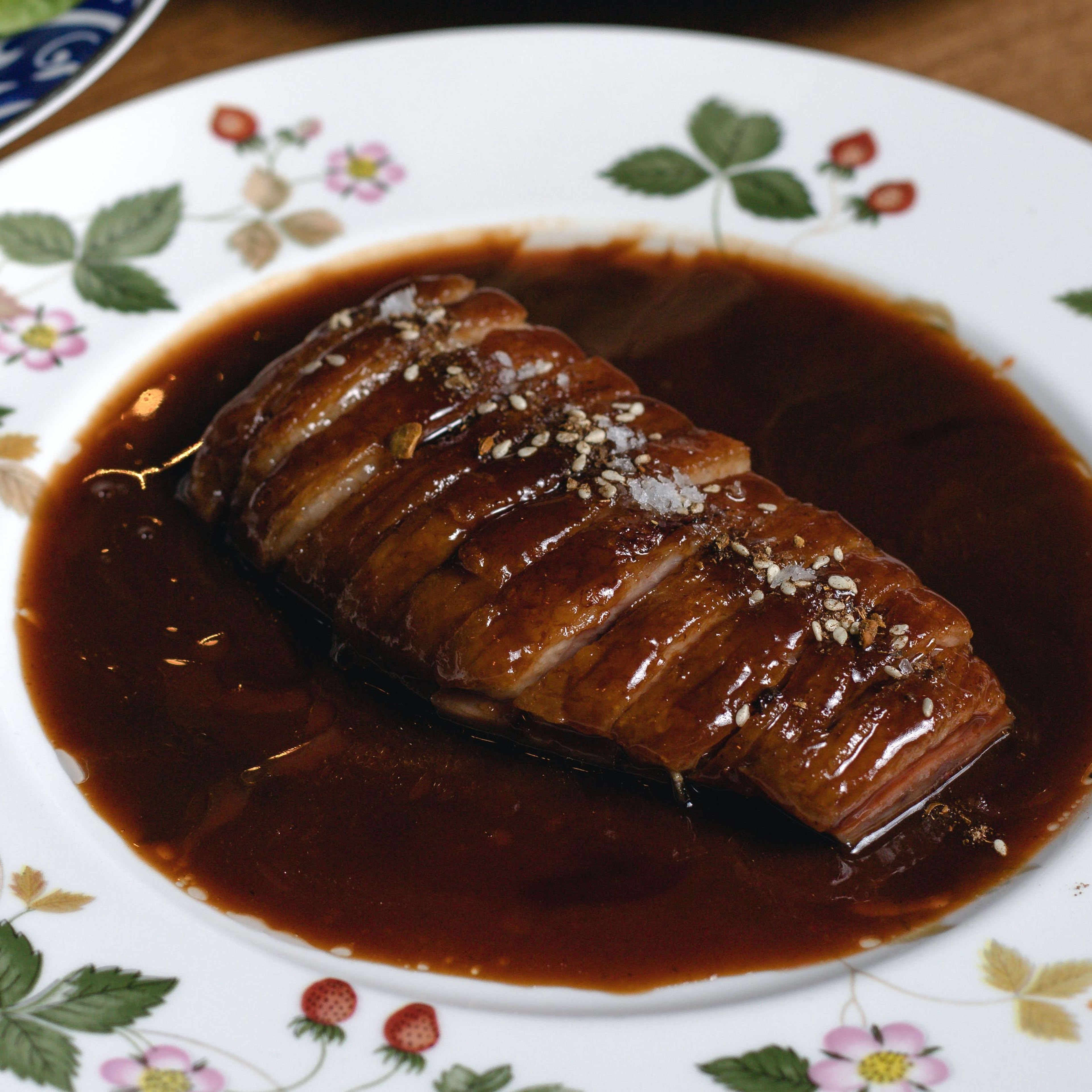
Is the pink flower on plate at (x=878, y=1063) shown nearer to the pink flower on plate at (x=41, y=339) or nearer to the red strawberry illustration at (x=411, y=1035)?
the red strawberry illustration at (x=411, y=1035)

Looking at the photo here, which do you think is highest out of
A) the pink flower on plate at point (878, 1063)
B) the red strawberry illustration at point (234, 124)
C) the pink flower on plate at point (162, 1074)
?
the red strawberry illustration at point (234, 124)

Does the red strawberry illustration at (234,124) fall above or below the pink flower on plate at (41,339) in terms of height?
above

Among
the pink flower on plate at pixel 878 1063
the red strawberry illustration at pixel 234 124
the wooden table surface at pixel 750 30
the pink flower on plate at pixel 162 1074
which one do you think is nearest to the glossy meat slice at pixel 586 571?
the pink flower on plate at pixel 878 1063

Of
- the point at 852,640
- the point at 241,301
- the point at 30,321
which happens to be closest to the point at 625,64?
the point at 241,301

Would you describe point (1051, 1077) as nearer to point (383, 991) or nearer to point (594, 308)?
point (383, 991)

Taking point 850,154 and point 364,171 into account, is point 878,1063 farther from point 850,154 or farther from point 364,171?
point 364,171

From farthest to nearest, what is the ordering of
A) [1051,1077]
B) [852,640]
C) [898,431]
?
[898,431] < [852,640] < [1051,1077]
